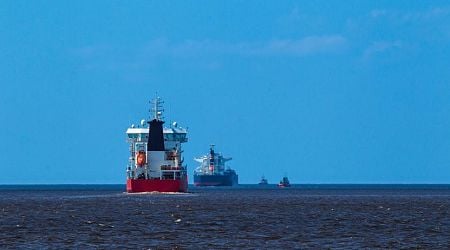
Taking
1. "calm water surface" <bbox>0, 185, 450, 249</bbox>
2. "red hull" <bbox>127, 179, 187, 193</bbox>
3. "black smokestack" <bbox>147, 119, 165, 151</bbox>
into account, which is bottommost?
"calm water surface" <bbox>0, 185, 450, 249</bbox>

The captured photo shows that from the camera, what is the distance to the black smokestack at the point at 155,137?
17400 cm

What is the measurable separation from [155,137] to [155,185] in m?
7.14

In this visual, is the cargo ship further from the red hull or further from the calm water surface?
the calm water surface

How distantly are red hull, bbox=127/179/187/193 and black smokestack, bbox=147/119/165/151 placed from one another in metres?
4.89

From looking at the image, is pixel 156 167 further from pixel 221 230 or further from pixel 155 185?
pixel 221 230

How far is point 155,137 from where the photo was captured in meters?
175

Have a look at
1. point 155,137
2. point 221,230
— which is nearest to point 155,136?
point 155,137

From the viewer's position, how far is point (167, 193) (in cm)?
17612

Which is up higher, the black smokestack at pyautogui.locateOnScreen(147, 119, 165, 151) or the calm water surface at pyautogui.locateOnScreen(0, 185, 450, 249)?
the black smokestack at pyautogui.locateOnScreen(147, 119, 165, 151)

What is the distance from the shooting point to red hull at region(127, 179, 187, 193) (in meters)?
173

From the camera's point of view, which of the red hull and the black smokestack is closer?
the red hull

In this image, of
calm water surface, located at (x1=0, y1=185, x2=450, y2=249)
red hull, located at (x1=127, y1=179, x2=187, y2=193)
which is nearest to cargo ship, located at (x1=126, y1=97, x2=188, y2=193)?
red hull, located at (x1=127, y1=179, x2=187, y2=193)

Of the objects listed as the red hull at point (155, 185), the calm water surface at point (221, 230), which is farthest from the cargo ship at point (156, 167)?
the calm water surface at point (221, 230)

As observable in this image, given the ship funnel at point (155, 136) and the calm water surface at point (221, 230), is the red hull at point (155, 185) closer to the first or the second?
the ship funnel at point (155, 136)
